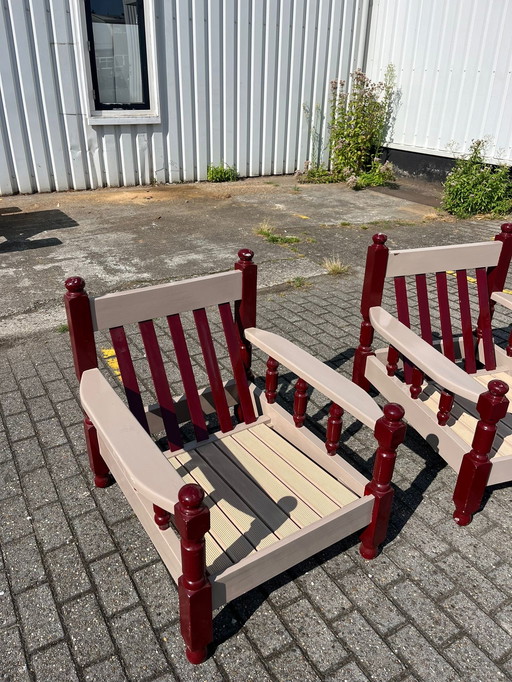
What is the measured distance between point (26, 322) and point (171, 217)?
3.98 meters

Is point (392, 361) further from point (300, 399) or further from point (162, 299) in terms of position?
point (162, 299)

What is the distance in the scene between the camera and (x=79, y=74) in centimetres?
864

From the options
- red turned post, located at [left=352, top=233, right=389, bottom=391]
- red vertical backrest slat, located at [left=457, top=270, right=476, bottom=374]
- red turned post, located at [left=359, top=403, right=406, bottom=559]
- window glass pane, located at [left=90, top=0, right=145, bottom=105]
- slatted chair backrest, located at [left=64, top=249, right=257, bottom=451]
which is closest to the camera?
red turned post, located at [left=359, top=403, right=406, bottom=559]

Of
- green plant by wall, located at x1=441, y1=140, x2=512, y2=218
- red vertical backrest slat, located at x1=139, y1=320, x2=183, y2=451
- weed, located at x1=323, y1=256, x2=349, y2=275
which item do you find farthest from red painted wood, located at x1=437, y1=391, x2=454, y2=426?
green plant by wall, located at x1=441, y1=140, x2=512, y2=218

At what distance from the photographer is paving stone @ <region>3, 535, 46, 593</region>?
2305mm

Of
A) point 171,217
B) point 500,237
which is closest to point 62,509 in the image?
point 500,237

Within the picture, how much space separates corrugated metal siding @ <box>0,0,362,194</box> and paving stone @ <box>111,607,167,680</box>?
857cm

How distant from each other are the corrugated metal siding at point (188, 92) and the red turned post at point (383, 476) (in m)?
8.68

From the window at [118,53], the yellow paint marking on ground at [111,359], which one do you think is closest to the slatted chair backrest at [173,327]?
the yellow paint marking on ground at [111,359]

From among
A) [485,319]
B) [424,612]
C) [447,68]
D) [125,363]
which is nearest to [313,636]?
[424,612]

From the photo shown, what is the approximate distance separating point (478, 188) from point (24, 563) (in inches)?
337

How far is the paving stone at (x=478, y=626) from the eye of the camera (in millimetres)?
2064

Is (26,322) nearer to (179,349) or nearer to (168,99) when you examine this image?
(179,349)

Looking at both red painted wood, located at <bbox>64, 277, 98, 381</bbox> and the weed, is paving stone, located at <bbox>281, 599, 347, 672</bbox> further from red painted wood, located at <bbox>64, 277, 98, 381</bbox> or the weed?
the weed
